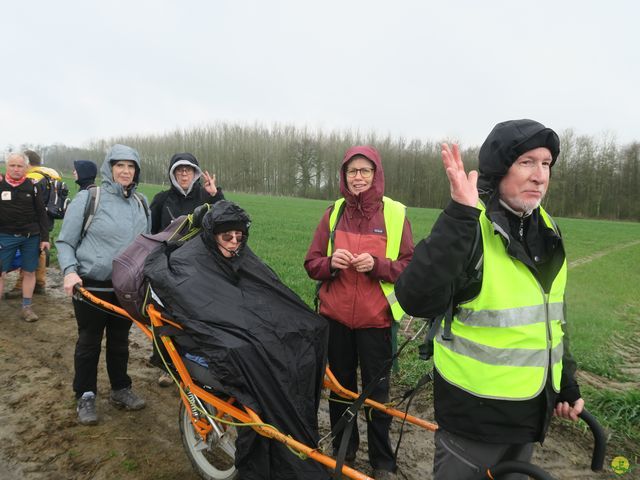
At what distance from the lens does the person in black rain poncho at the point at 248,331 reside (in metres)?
2.53

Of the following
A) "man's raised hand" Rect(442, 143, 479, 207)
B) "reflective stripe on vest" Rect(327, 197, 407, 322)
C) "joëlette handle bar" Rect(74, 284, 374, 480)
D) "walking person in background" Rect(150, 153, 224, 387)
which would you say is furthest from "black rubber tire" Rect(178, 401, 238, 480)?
"man's raised hand" Rect(442, 143, 479, 207)

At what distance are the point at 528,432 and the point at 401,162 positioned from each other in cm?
5902

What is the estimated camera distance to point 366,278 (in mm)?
3180

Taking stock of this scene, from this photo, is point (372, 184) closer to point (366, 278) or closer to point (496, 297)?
point (366, 278)

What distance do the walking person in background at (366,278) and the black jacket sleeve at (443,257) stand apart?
52.8 inches

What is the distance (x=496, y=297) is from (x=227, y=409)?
5.81 ft

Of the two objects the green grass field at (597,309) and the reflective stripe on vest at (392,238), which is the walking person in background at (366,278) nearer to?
the reflective stripe on vest at (392,238)

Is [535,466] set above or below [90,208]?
below

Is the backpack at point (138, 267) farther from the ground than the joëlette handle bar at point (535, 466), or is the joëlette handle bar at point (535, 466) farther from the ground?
the backpack at point (138, 267)

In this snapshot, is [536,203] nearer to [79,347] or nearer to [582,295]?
[79,347]

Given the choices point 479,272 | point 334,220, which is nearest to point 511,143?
point 479,272

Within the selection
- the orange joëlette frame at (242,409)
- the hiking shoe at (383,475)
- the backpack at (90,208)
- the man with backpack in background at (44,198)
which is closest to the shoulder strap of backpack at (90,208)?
the backpack at (90,208)

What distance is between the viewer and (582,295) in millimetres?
9773

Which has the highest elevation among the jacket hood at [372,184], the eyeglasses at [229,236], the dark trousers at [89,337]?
the jacket hood at [372,184]
